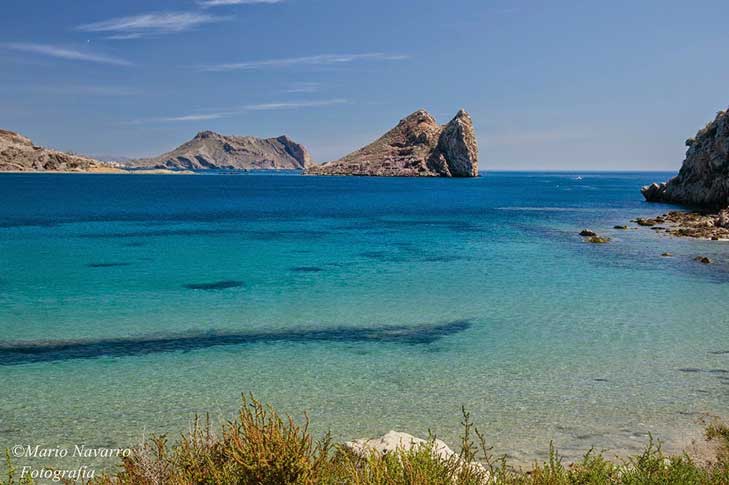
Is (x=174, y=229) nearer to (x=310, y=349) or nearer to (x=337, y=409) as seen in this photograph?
(x=310, y=349)

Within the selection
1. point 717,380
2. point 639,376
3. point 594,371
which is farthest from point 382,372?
point 717,380

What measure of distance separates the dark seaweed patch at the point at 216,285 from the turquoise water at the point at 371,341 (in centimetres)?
11

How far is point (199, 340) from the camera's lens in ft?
70.9

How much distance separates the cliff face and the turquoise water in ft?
125

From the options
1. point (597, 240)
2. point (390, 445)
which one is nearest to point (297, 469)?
point (390, 445)

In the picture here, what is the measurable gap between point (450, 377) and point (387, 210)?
8074 centimetres

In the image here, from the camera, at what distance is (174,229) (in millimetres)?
63969

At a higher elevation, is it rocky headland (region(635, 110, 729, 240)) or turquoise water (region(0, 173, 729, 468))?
rocky headland (region(635, 110, 729, 240))

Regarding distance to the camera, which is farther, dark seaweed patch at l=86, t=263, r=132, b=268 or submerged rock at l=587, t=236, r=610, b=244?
submerged rock at l=587, t=236, r=610, b=244

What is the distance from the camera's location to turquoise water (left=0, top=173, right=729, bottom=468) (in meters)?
14.7

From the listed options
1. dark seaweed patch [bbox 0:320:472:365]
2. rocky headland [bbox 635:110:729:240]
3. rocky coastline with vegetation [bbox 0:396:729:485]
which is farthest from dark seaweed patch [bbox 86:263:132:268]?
Result: rocky headland [bbox 635:110:729:240]

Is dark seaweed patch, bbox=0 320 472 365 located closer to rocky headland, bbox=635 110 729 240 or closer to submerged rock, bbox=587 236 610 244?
submerged rock, bbox=587 236 610 244

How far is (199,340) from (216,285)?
1080 centimetres

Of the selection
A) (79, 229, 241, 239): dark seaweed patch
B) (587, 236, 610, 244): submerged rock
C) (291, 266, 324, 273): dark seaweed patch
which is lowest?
(291, 266, 324, 273): dark seaweed patch
